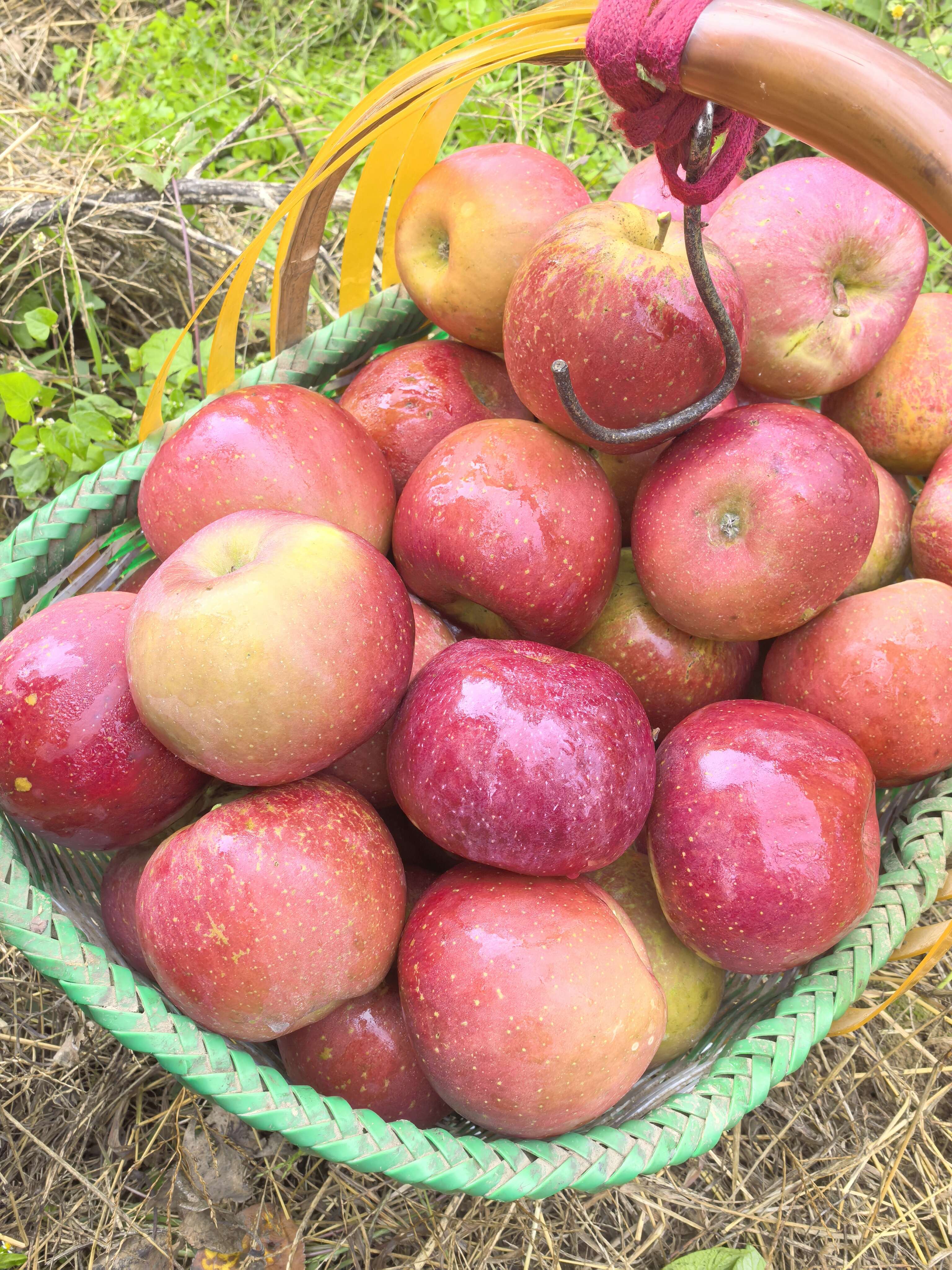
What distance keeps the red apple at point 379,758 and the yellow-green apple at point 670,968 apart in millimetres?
347

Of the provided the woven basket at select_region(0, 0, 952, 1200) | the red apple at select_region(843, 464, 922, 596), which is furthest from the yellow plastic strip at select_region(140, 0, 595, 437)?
the red apple at select_region(843, 464, 922, 596)

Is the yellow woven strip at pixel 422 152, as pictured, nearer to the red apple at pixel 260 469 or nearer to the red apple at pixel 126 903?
the red apple at pixel 260 469

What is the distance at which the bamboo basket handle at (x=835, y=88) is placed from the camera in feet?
2.50

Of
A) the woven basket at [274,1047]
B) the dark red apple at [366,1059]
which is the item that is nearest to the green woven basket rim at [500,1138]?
the woven basket at [274,1047]

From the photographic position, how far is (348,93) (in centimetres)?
309

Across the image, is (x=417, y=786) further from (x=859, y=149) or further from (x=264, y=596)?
(x=859, y=149)

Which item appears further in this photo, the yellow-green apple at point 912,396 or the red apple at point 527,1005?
the yellow-green apple at point 912,396

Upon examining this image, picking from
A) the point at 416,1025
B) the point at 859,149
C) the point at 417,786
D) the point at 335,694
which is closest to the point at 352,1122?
the point at 416,1025

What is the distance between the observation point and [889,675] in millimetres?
1363

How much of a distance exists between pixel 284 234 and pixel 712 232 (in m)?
0.71

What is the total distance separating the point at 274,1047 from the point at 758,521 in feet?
3.43

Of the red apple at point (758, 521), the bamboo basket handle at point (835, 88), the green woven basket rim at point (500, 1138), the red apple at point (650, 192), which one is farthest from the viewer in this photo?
the red apple at point (650, 192)

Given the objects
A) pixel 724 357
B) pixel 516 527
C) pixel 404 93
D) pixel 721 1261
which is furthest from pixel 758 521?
pixel 721 1261

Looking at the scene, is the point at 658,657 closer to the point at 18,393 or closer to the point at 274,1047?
the point at 274,1047
